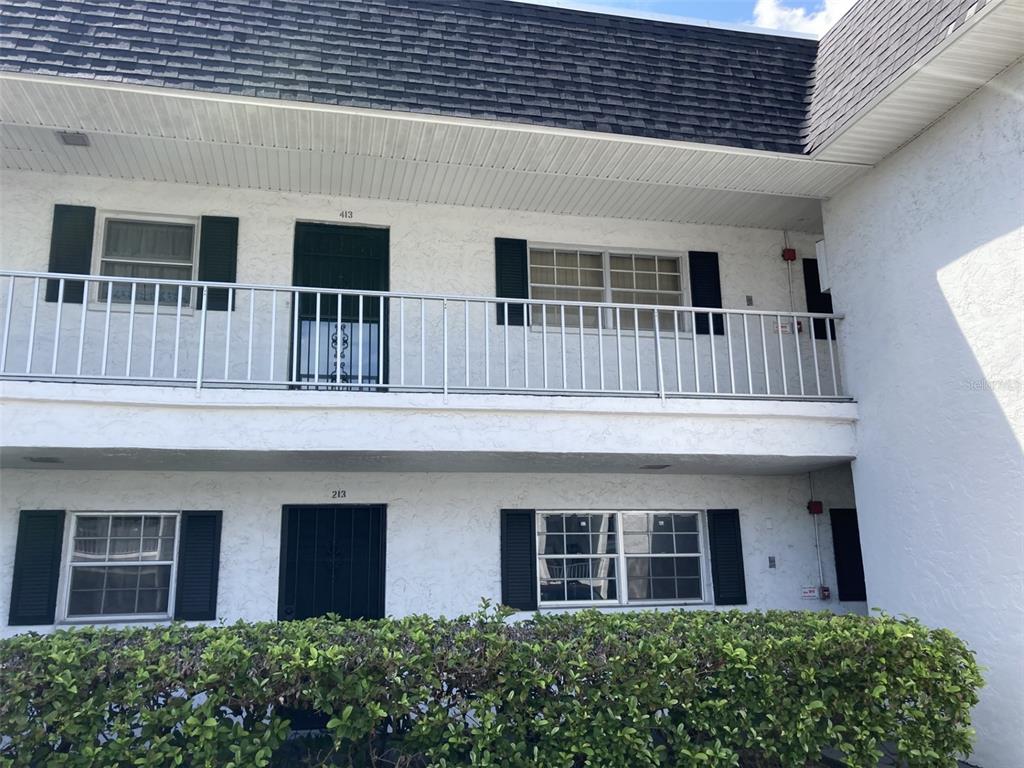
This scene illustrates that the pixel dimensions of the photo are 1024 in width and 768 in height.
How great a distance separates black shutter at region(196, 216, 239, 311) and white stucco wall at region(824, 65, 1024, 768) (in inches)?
248

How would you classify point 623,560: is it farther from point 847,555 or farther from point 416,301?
point 416,301

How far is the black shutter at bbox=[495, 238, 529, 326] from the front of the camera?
859 centimetres

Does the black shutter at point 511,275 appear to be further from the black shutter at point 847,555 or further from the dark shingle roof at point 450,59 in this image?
the black shutter at point 847,555

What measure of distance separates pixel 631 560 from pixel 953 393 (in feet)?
11.8

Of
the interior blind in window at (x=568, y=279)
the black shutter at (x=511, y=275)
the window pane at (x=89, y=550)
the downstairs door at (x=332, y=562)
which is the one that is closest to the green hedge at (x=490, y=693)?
the downstairs door at (x=332, y=562)

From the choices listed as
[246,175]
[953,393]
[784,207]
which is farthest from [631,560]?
[246,175]

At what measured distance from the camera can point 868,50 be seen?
23.0 ft

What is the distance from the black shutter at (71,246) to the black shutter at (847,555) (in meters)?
8.31

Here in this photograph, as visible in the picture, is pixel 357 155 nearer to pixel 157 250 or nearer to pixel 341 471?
pixel 157 250

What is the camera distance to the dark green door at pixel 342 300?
810cm

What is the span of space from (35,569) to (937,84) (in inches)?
348

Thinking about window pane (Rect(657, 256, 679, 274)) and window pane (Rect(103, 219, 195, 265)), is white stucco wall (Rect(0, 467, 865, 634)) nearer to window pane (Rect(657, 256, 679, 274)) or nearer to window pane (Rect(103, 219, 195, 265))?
window pane (Rect(103, 219, 195, 265))

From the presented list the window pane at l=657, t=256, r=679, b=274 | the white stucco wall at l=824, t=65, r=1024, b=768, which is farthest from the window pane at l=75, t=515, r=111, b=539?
the white stucco wall at l=824, t=65, r=1024, b=768

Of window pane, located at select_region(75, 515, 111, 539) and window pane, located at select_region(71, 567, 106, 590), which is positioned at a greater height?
window pane, located at select_region(75, 515, 111, 539)
